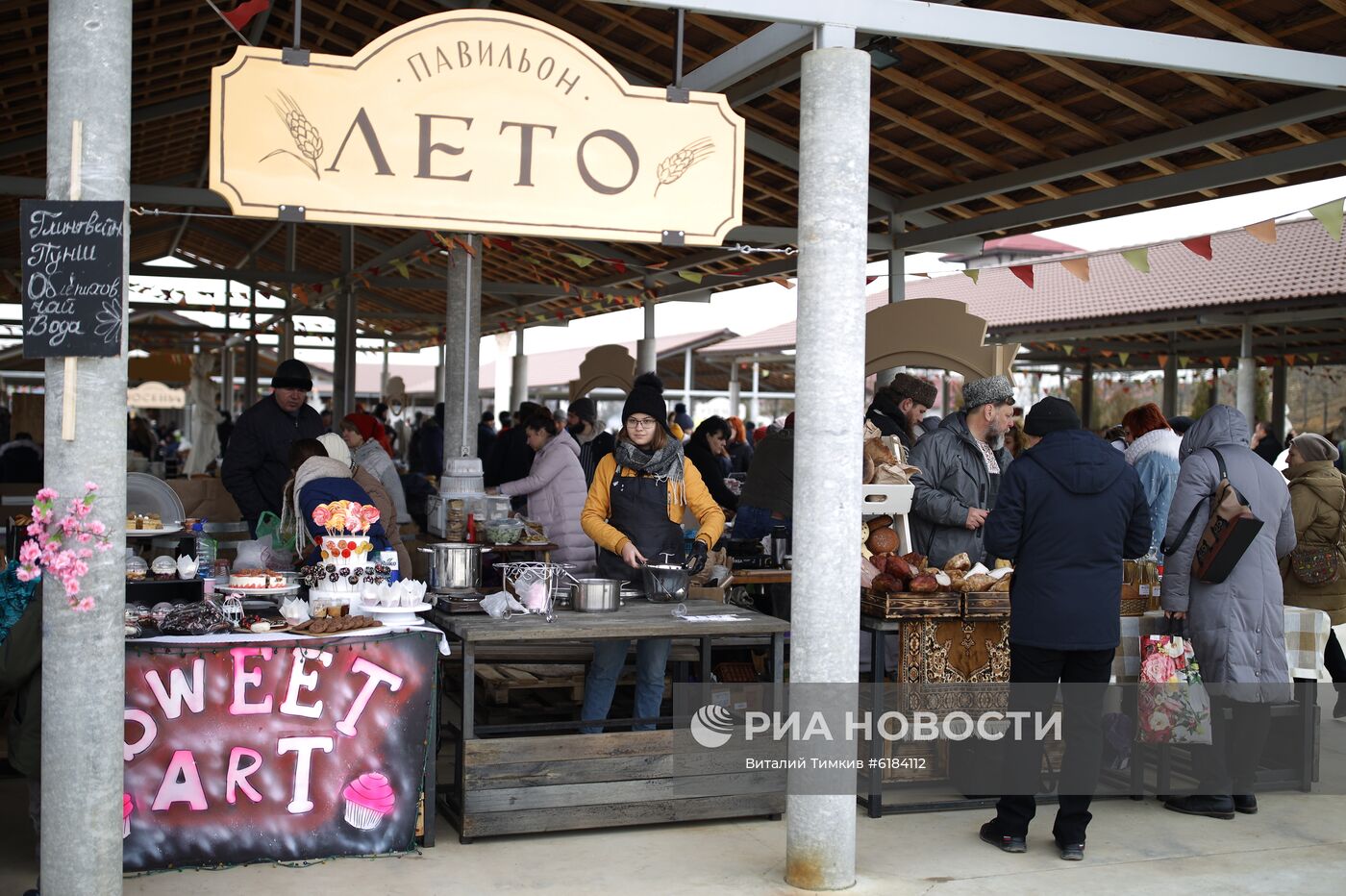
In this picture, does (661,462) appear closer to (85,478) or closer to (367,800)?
(367,800)

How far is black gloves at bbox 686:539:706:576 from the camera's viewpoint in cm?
501

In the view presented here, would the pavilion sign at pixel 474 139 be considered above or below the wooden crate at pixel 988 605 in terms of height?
above

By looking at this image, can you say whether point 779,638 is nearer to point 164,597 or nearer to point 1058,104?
point 164,597

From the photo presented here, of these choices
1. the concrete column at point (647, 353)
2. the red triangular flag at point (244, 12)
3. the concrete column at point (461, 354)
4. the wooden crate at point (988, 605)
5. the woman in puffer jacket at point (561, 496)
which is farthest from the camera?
the concrete column at point (647, 353)

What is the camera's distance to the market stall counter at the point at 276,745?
4000 mm

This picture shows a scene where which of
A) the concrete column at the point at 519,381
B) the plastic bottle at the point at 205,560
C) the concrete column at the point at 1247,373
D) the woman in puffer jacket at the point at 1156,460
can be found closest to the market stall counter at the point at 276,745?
the plastic bottle at the point at 205,560

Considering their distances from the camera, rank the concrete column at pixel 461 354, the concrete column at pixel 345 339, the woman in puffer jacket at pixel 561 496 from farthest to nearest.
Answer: the concrete column at pixel 345 339 → the concrete column at pixel 461 354 → the woman in puffer jacket at pixel 561 496

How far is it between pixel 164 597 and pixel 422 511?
553cm

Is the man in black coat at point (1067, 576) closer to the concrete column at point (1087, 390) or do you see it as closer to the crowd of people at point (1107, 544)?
the crowd of people at point (1107, 544)

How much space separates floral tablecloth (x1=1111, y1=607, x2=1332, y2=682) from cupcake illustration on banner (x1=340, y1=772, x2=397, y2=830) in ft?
10.4

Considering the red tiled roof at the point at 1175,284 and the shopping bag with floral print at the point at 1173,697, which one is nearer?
the shopping bag with floral print at the point at 1173,697

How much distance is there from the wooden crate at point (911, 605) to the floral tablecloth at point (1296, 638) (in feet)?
3.19

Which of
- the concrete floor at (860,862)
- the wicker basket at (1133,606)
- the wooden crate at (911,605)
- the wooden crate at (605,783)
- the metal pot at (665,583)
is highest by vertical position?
the metal pot at (665,583)

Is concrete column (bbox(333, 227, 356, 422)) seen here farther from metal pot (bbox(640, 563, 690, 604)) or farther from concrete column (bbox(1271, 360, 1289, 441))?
concrete column (bbox(1271, 360, 1289, 441))
